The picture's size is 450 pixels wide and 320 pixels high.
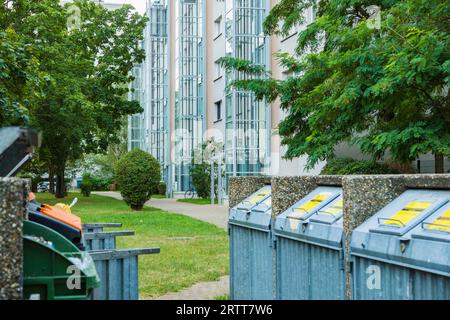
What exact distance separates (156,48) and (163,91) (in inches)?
125

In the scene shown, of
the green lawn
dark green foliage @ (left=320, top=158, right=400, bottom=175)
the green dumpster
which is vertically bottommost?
the green lawn

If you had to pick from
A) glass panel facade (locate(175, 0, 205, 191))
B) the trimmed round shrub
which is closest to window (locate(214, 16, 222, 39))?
glass panel facade (locate(175, 0, 205, 191))

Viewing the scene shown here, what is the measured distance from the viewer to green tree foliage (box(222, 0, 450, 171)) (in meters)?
9.20

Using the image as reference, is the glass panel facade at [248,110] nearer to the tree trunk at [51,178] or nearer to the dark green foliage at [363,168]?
the dark green foliage at [363,168]

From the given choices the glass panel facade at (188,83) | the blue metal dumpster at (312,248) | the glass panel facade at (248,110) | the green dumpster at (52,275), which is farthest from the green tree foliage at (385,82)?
the glass panel facade at (188,83)

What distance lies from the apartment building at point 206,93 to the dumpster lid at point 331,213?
31.5ft

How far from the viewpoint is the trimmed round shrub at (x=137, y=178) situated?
24.1 m

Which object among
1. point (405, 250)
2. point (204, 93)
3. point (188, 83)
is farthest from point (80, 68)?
point (405, 250)

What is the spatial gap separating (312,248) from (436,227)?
130 cm

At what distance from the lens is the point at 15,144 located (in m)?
3.48

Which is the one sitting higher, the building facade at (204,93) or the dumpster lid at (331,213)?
the building facade at (204,93)

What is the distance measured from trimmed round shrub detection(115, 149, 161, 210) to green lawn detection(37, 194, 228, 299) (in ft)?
12.3

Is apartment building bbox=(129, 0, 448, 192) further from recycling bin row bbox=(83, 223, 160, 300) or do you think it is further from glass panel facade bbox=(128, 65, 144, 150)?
recycling bin row bbox=(83, 223, 160, 300)

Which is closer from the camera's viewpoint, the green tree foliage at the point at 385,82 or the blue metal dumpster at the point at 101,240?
the blue metal dumpster at the point at 101,240
